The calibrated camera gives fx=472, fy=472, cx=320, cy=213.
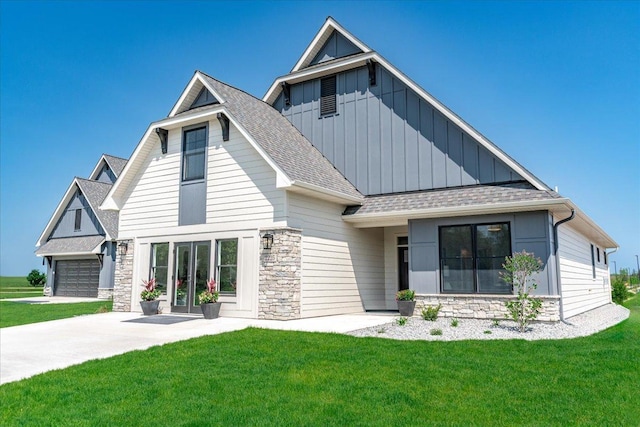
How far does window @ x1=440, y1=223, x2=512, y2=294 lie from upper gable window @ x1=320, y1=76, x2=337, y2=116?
6.07 m

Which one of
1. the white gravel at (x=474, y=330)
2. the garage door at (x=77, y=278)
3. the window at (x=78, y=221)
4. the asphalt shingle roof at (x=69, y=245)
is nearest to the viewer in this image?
the white gravel at (x=474, y=330)

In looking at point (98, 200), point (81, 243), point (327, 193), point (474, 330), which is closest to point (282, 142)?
point (327, 193)

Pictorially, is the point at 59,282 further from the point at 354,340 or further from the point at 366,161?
the point at 354,340

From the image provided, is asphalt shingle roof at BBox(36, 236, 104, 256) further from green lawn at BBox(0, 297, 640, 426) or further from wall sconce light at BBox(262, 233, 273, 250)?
green lawn at BBox(0, 297, 640, 426)

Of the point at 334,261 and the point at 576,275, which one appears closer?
the point at 334,261

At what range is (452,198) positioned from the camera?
12.7 meters

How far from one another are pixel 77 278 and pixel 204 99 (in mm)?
18229

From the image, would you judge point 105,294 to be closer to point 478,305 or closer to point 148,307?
point 148,307

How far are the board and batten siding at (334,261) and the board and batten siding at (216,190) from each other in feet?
2.91

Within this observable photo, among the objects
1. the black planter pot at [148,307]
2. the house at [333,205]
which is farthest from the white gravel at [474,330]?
the black planter pot at [148,307]

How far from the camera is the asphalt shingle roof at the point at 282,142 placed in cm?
1292

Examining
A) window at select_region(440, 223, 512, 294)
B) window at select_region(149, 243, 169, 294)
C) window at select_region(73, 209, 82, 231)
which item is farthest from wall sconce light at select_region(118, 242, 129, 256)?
window at select_region(73, 209, 82, 231)

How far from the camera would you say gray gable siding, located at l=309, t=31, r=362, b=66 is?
16562 millimetres

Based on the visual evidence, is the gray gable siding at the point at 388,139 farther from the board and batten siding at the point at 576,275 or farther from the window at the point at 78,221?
the window at the point at 78,221
